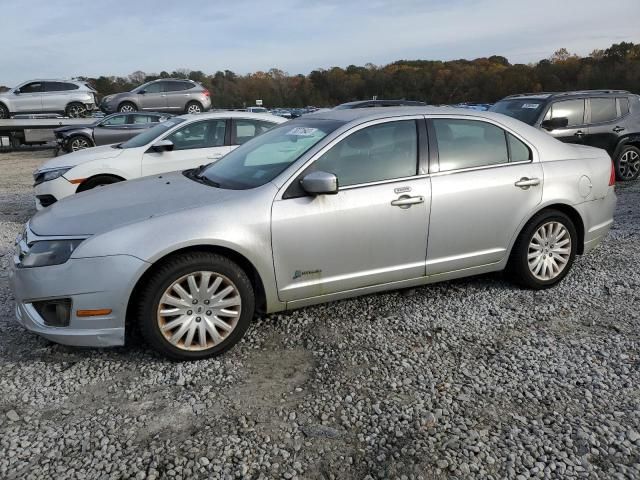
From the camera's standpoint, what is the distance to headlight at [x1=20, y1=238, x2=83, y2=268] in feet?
10.5

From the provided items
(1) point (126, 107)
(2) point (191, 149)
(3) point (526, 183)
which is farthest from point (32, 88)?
(3) point (526, 183)

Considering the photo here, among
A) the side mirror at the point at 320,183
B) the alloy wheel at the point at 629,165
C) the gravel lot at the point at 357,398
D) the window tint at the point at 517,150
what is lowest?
the gravel lot at the point at 357,398

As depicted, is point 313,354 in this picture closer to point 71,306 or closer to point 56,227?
point 71,306

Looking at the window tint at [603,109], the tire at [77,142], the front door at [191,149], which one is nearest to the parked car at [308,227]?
the front door at [191,149]

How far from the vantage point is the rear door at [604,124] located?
9.59 metres

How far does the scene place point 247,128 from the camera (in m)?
7.79

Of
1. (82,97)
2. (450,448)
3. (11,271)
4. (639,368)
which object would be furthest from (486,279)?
(82,97)

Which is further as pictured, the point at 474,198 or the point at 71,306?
the point at 474,198

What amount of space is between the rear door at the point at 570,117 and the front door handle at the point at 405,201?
252 inches

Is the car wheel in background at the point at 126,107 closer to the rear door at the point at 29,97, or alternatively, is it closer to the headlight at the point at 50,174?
the rear door at the point at 29,97

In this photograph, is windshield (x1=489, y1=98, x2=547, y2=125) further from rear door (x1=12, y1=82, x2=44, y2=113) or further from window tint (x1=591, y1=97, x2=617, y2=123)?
rear door (x1=12, y1=82, x2=44, y2=113)

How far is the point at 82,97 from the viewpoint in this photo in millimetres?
20031

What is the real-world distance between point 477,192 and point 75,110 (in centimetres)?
1969

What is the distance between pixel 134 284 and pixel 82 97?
19.5 meters
